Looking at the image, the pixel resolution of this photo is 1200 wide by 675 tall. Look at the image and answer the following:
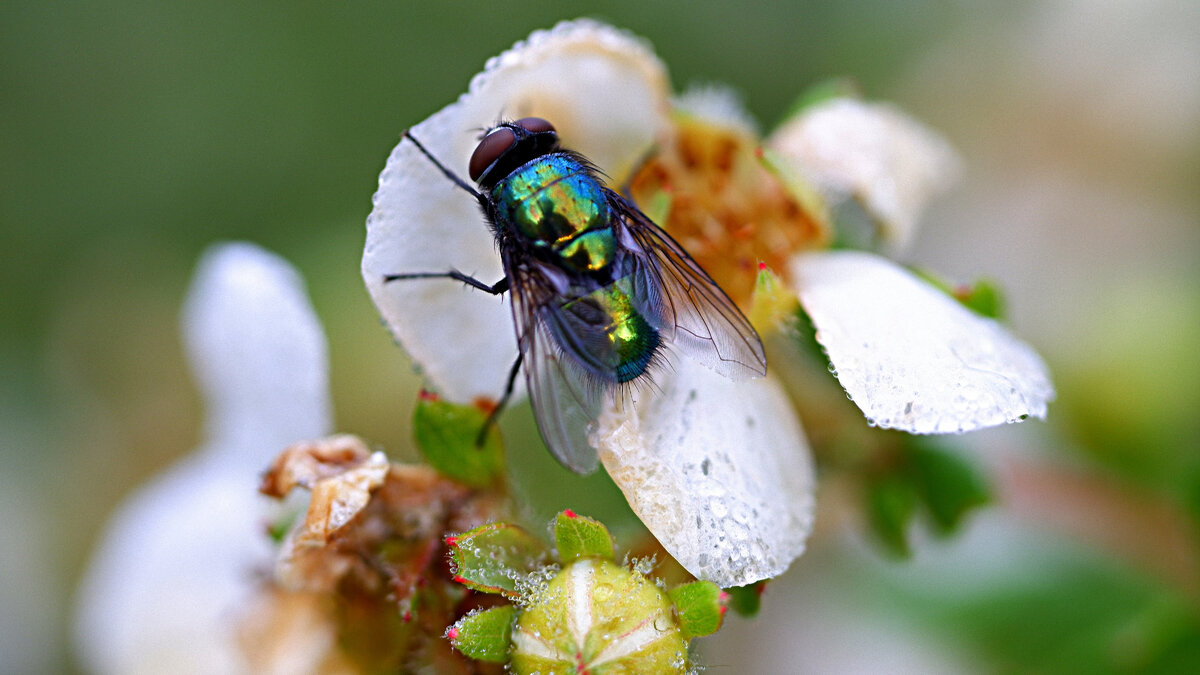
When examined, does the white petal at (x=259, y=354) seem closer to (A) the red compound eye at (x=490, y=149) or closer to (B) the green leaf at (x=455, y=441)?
(B) the green leaf at (x=455, y=441)

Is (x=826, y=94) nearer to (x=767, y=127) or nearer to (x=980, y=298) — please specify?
(x=980, y=298)

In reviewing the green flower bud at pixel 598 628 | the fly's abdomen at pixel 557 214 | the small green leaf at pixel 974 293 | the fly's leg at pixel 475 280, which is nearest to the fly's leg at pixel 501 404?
the fly's leg at pixel 475 280

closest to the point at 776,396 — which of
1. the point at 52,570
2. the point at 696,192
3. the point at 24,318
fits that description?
the point at 696,192

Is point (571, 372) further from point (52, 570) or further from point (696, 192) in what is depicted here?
point (52, 570)

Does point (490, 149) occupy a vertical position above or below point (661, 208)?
above

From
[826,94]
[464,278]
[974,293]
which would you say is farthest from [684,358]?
[826,94]

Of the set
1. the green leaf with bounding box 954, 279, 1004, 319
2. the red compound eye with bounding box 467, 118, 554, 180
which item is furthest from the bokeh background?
the red compound eye with bounding box 467, 118, 554, 180
